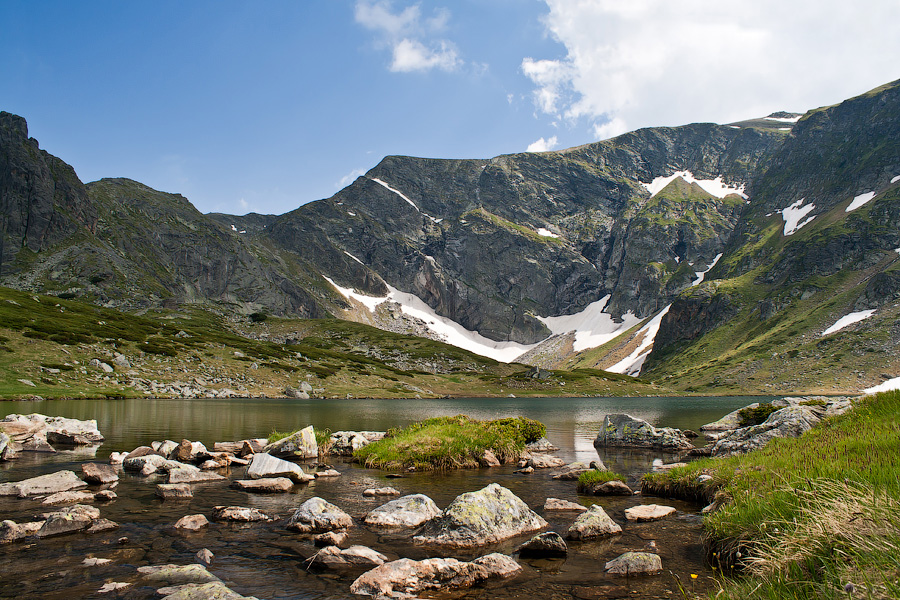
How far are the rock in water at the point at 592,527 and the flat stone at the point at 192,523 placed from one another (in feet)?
37.9

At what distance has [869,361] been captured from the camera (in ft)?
484

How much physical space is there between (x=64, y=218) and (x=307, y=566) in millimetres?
246283

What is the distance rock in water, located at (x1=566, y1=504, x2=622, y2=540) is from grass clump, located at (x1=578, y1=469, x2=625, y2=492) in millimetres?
5925

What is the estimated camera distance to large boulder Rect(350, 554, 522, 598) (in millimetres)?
9500

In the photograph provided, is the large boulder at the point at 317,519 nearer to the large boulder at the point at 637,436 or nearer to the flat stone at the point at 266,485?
A: the flat stone at the point at 266,485

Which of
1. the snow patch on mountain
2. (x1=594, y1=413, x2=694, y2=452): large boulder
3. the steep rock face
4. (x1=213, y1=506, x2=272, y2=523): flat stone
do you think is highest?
the steep rock face

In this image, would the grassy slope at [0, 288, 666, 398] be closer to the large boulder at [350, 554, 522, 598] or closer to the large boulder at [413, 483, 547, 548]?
the large boulder at [413, 483, 547, 548]

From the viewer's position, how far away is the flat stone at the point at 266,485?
19.8 meters

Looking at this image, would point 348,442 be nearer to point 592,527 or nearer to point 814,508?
point 592,527

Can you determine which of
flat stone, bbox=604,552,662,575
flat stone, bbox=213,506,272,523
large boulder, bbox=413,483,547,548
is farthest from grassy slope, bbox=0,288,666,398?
flat stone, bbox=604,552,662,575

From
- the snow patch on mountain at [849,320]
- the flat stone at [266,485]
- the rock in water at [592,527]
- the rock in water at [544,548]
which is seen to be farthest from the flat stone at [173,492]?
the snow patch on mountain at [849,320]

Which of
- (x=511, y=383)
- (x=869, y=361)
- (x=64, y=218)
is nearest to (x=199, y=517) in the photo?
(x=511, y=383)

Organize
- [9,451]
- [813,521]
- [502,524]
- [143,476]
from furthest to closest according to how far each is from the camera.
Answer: [9,451]
[143,476]
[502,524]
[813,521]

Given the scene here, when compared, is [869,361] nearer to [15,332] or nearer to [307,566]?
[307,566]
